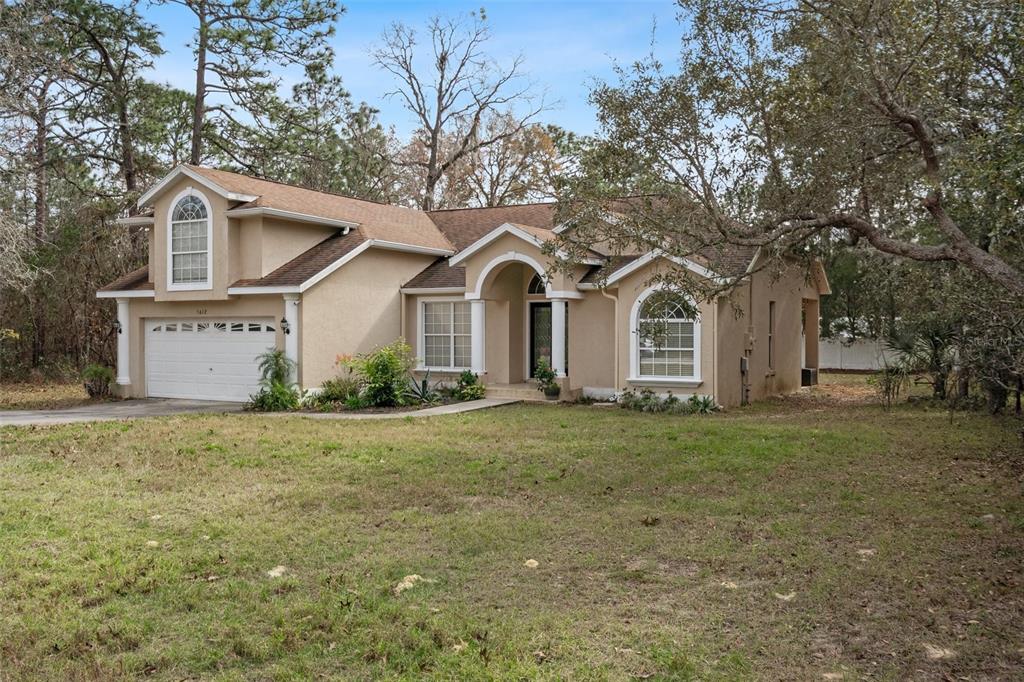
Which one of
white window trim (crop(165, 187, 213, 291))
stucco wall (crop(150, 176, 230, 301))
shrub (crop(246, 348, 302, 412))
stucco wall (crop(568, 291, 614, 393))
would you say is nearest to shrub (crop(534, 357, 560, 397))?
stucco wall (crop(568, 291, 614, 393))

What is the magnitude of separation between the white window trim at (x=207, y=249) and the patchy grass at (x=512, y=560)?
329 inches

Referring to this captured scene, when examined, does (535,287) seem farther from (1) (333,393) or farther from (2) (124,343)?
(2) (124,343)

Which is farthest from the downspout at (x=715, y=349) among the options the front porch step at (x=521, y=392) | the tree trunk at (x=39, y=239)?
the tree trunk at (x=39, y=239)

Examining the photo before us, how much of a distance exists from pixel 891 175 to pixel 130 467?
425 inches

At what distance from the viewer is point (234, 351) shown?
66.7 ft

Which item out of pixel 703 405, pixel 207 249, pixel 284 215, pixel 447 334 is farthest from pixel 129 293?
pixel 703 405

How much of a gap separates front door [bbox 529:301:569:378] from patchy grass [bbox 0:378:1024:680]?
9148 millimetres

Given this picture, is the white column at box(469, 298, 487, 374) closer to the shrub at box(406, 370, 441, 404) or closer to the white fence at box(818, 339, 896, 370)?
the shrub at box(406, 370, 441, 404)

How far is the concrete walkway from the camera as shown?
643 inches

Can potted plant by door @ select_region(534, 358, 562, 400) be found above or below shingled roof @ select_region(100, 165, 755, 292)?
below

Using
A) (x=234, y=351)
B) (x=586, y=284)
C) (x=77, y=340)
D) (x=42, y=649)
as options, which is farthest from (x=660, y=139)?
(x=77, y=340)

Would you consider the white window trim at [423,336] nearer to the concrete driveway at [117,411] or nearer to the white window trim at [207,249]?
the concrete driveway at [117,411]

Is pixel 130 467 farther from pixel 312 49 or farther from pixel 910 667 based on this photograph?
pixel 312 49

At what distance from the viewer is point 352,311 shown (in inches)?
803
